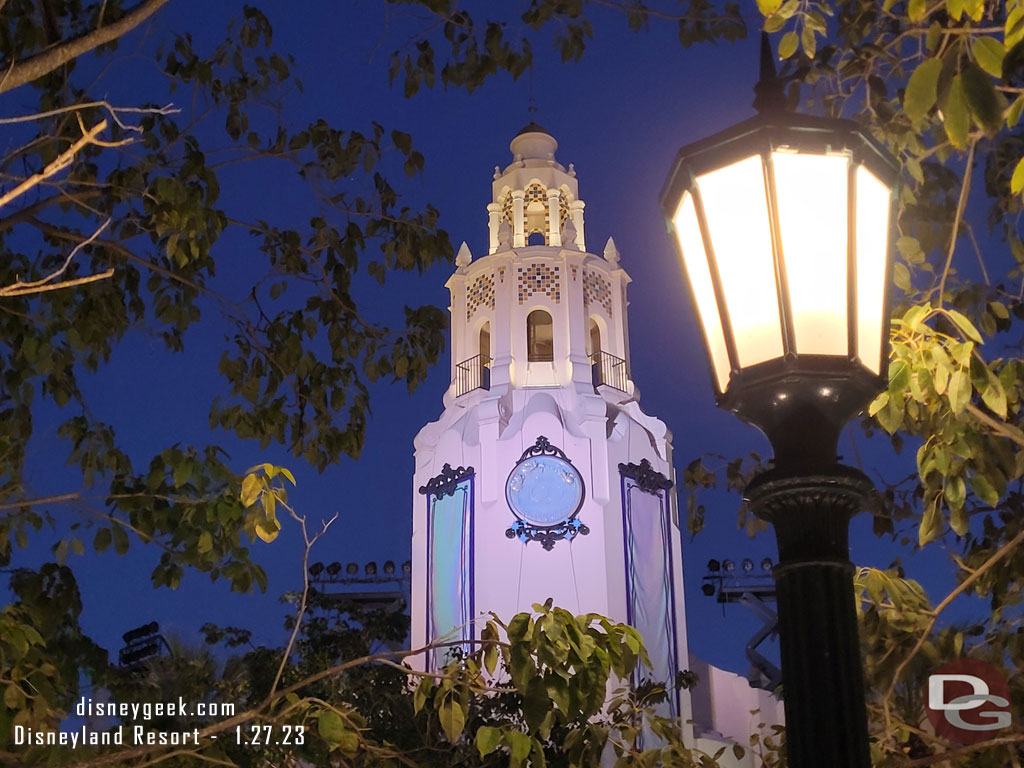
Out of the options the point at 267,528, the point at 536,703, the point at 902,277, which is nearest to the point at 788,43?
the point at 902,277

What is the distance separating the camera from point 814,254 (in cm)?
190

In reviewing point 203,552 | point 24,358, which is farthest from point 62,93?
point 203,552

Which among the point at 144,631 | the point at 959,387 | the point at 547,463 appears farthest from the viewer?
the point at 144,631

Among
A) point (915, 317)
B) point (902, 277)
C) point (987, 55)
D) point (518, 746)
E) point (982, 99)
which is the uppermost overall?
point (902, 277)

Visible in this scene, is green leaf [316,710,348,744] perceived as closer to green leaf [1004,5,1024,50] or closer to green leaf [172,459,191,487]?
green leaf [172,459,191,487]

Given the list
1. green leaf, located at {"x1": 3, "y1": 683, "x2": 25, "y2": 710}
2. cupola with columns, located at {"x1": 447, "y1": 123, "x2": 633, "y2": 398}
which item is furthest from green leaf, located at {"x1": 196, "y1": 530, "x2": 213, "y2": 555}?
cupola with columns, located at {"x1": 447, "y1": 123, "x2": 633, "y2": 398}

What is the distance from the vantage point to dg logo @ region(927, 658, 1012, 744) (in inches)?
149

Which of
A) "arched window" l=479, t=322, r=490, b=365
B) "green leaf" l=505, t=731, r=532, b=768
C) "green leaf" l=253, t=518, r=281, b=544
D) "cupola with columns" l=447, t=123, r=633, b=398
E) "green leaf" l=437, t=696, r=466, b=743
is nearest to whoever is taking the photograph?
"green leaf" l=505, t=731, r=532, b=768

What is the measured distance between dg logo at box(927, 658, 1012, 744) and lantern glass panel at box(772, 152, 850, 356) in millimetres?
2394

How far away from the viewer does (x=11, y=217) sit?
3775 millimetres

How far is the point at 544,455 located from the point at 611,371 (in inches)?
100

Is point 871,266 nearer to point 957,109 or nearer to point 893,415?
point 957,109

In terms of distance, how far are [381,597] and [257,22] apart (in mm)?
21114

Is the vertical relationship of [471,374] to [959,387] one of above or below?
above
